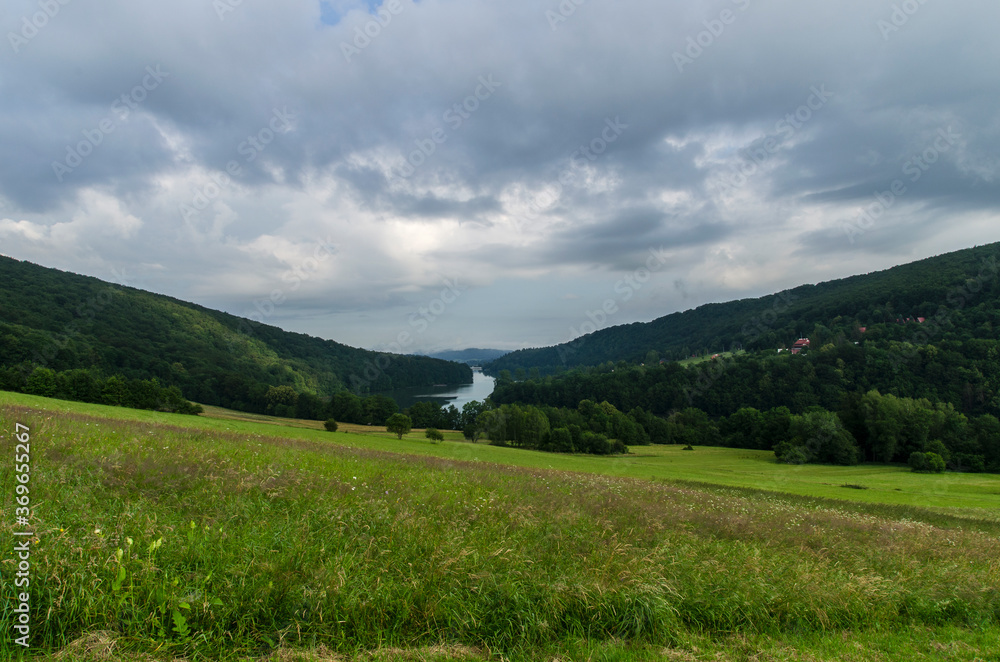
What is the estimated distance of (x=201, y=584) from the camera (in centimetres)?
480

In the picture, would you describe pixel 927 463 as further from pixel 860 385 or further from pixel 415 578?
pixel 415 578

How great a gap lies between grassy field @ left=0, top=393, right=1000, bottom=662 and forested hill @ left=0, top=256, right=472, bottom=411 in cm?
9434

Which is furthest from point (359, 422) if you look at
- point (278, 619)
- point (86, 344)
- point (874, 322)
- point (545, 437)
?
point (874, 322)

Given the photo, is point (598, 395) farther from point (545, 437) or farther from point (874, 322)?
point (874, 322)

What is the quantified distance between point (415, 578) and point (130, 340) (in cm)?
14898

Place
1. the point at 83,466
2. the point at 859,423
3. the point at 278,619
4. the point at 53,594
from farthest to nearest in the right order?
the point at 859,423 < the point at 83,466 < the point at 278,619 < the point at 53,594

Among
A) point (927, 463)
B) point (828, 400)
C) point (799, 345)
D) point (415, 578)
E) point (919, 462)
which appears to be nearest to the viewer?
point (415, 578)

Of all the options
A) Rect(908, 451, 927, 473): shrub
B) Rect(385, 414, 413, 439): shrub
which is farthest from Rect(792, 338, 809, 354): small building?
Rect(385, 414, 413, 439): shrub

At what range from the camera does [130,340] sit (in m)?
120

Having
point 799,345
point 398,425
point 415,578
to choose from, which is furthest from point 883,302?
point 415,578

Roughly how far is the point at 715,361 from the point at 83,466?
14445cm

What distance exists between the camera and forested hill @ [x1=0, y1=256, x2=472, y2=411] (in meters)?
87.1

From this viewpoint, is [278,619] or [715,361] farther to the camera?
[715,361]

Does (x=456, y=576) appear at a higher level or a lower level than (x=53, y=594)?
lower
